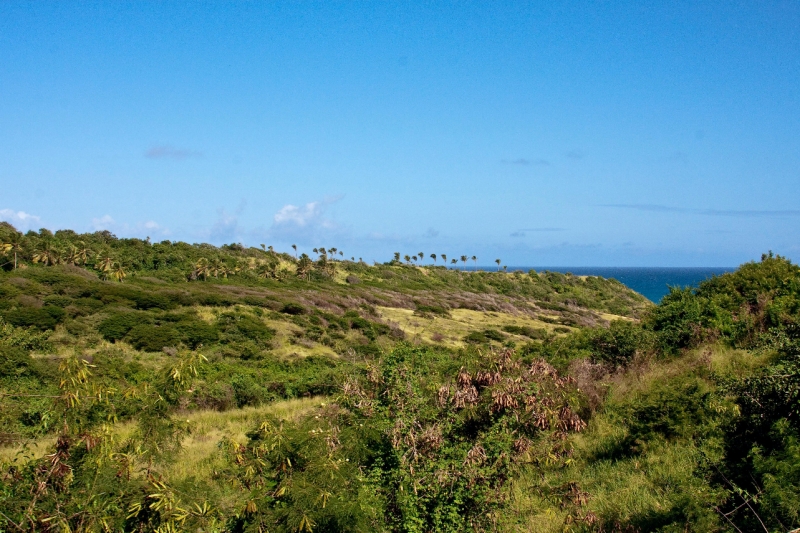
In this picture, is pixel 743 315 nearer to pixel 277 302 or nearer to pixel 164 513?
pixel 164 513

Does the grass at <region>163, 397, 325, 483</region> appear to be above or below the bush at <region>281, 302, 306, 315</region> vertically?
below

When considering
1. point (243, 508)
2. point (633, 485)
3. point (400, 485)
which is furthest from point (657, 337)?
point (243, 508)

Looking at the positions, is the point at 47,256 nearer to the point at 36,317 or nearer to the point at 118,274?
the point at 118,274

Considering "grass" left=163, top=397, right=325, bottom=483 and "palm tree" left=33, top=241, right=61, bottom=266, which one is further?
"palm tree" left=33, top=241, right=61, bottom=266

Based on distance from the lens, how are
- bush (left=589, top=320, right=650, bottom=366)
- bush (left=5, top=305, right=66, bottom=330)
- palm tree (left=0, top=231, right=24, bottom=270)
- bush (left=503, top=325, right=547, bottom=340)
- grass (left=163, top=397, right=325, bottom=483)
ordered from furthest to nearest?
palm tree (left=0, top=231, right=24, bottom=270) → bush (left=503, top=325, right=547, bottom=340) → bush (left=5, top=305, right=66, bottom=330) → bush (left=589, top=320, right=650, bottom=366) → grass (left=163, top=397, right=325, bottom=483)

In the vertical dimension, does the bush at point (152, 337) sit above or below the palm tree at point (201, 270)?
below

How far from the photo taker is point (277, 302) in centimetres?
4744

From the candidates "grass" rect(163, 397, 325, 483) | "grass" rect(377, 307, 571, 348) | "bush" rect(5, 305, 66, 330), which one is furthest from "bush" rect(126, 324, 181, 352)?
"grass" rect(377, 307, 571, 348)

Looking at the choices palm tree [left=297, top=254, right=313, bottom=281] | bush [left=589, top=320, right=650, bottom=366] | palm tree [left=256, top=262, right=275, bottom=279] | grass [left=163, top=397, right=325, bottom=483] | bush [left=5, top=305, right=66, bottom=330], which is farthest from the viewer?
palm tree [left=297, top=254, right=313, bottom=281]

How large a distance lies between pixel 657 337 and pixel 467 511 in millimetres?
12057

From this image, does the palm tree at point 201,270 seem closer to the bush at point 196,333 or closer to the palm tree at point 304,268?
the palm tree at point 304,268

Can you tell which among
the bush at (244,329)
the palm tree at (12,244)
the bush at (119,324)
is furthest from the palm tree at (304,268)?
the bush at (119,324)

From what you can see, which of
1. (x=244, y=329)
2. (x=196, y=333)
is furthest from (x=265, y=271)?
(x=196, y=333)

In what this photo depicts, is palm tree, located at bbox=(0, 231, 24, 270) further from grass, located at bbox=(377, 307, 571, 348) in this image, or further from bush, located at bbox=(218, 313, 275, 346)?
grass, located at bbox=(377, 307, 571, 348)
